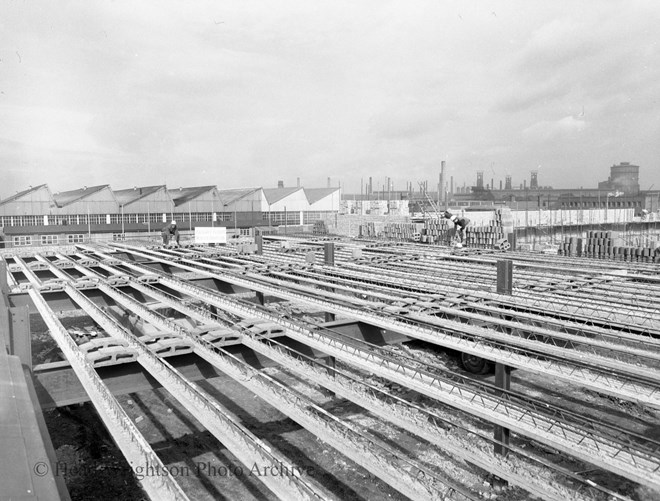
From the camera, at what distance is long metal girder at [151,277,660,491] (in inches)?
171

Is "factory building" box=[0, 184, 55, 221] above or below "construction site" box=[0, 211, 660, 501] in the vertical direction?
above

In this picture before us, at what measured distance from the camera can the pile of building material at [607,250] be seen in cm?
2303

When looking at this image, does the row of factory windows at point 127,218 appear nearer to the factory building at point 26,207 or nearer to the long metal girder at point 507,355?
the factory building at point 26,207

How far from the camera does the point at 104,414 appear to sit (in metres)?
5.50

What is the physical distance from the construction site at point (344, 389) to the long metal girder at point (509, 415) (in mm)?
23

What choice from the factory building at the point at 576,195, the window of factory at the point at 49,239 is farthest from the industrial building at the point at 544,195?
the window of factory at the point at 49,239

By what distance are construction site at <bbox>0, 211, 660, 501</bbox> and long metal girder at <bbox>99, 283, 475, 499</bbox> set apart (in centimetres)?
3

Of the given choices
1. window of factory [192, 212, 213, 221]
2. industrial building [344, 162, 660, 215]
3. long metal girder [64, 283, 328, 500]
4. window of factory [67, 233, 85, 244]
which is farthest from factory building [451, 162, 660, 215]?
long metal girder [64, 283, 328, 500]

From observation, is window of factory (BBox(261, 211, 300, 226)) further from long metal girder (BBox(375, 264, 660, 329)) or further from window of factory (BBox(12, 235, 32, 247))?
long metal girder (BBox(375, 264, 660, 329))

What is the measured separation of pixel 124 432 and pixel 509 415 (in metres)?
3.82

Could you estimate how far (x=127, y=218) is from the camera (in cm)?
4366

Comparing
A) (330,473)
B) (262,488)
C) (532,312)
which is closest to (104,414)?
(262,488)

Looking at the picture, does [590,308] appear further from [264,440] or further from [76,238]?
[76,238]

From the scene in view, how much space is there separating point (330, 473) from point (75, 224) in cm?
3809
